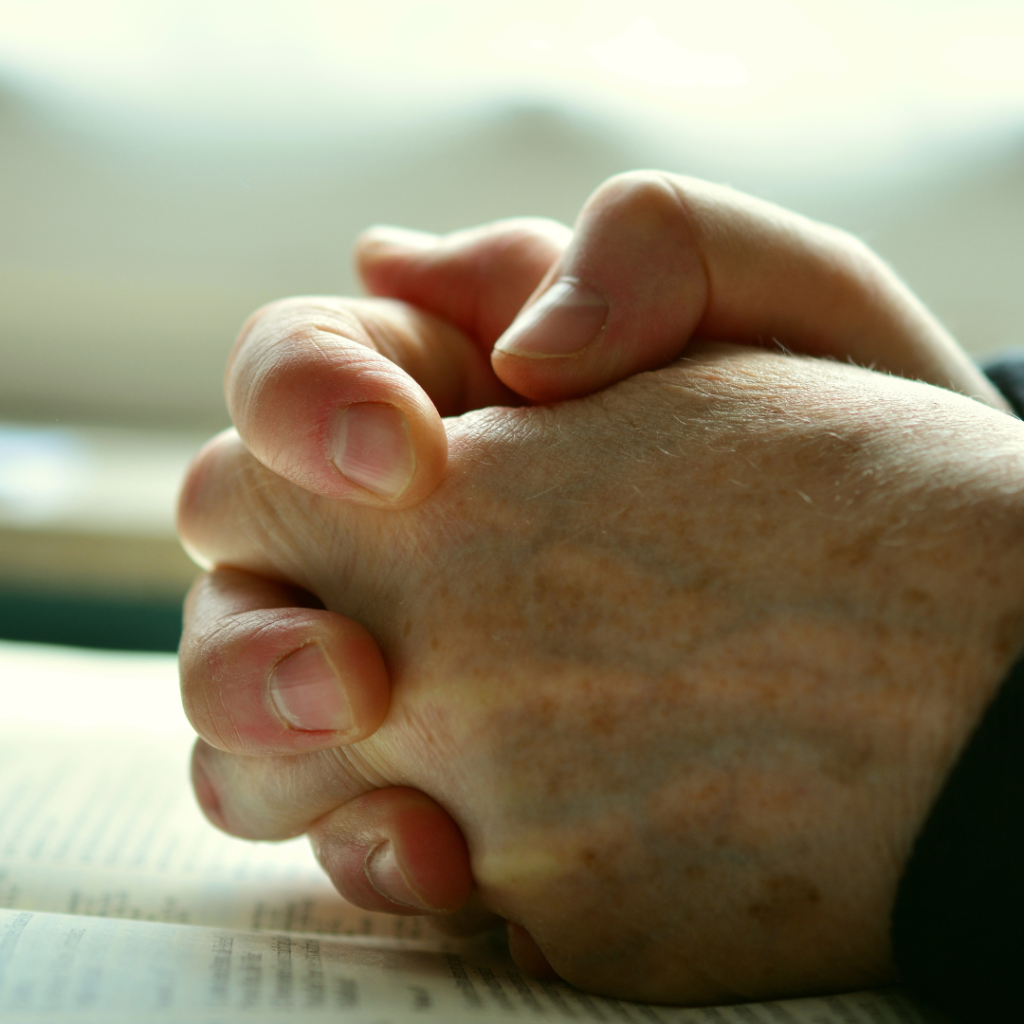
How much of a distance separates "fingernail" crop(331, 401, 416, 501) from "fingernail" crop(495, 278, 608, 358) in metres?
0.12

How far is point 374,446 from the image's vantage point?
1.65 ft

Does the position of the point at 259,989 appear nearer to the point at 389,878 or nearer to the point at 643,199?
the point at 389,878

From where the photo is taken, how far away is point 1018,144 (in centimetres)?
167

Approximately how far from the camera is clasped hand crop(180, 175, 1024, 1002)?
41 centimetres

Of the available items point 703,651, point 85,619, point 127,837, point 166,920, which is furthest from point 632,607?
point 85,619

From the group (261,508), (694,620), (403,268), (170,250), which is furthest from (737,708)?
(170,250)

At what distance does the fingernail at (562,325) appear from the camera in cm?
57

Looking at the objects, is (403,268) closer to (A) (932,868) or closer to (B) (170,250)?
(A) (932,868)

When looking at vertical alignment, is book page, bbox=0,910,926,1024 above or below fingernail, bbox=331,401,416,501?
below

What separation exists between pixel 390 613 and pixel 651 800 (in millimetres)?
196

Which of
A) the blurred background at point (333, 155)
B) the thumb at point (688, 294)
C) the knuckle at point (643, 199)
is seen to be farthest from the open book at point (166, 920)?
the blurred background at point (333, 155)

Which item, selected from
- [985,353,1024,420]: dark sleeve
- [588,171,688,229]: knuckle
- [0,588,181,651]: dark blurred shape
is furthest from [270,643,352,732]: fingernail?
[0,588,181,651]: dark blurred shape

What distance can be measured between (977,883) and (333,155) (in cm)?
171

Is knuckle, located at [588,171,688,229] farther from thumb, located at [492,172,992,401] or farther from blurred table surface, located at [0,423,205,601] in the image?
blurred table surface, located at [0,423,205,601]
